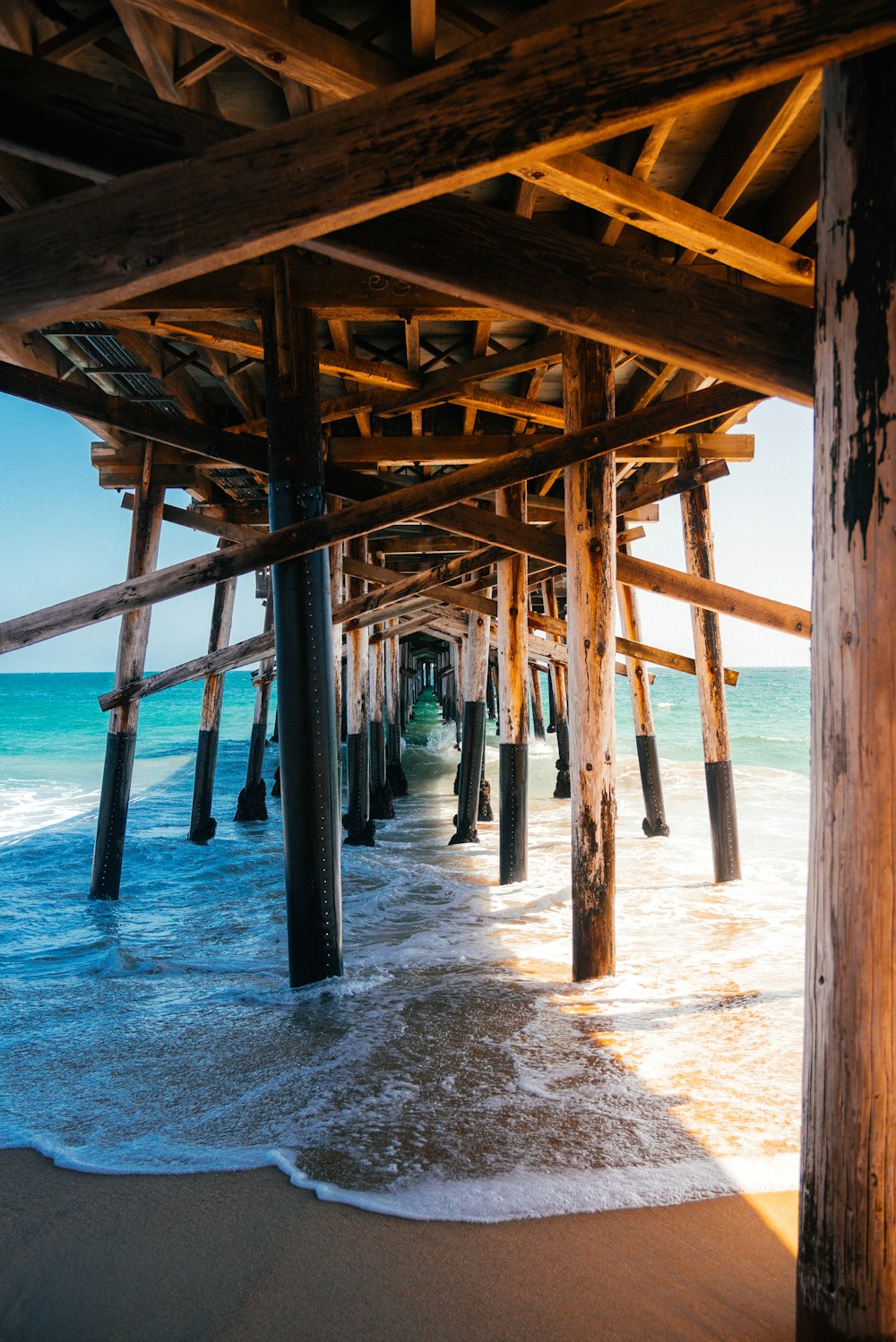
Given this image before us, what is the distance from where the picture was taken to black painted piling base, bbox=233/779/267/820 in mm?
10258

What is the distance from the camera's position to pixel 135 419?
3.88 metres

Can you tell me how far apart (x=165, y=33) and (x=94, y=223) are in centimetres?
181

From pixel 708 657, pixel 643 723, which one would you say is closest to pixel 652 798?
pixel 643 723

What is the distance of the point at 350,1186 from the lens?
7.23 ft

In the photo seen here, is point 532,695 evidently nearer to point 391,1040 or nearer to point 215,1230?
point 391,1040

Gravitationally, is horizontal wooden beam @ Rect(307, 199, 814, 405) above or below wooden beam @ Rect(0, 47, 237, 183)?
below

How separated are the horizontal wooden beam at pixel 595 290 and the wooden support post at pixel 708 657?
425 cm

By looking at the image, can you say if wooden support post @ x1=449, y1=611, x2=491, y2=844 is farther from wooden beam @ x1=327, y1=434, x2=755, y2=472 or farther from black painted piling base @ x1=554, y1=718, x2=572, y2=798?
black painted piling base @ x1=554, y1=718, x2=572, y2=798

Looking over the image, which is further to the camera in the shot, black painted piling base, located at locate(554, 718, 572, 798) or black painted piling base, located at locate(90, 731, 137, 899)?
black painted piling base, located at locate(554, 718, 572, 798)

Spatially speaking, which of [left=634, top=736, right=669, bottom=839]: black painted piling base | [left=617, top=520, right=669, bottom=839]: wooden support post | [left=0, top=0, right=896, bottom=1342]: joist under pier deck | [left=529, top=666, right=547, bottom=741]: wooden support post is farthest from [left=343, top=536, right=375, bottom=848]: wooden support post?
[left=529, top=666, right=547, bottom=741]: wooden support post

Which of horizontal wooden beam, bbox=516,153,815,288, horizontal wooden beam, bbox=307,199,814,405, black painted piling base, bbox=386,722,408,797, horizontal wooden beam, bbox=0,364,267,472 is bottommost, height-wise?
black painted piling base, bbox=386,722,408,797

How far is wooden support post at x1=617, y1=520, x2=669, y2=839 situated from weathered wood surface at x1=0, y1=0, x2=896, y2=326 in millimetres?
6747

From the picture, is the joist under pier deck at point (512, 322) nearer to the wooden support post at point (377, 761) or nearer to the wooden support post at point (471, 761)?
the wooden support post at point (471, 761)

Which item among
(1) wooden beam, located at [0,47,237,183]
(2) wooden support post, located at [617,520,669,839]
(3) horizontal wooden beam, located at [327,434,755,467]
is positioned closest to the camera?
(1) wooden beam, located at [0,47,237,183]
